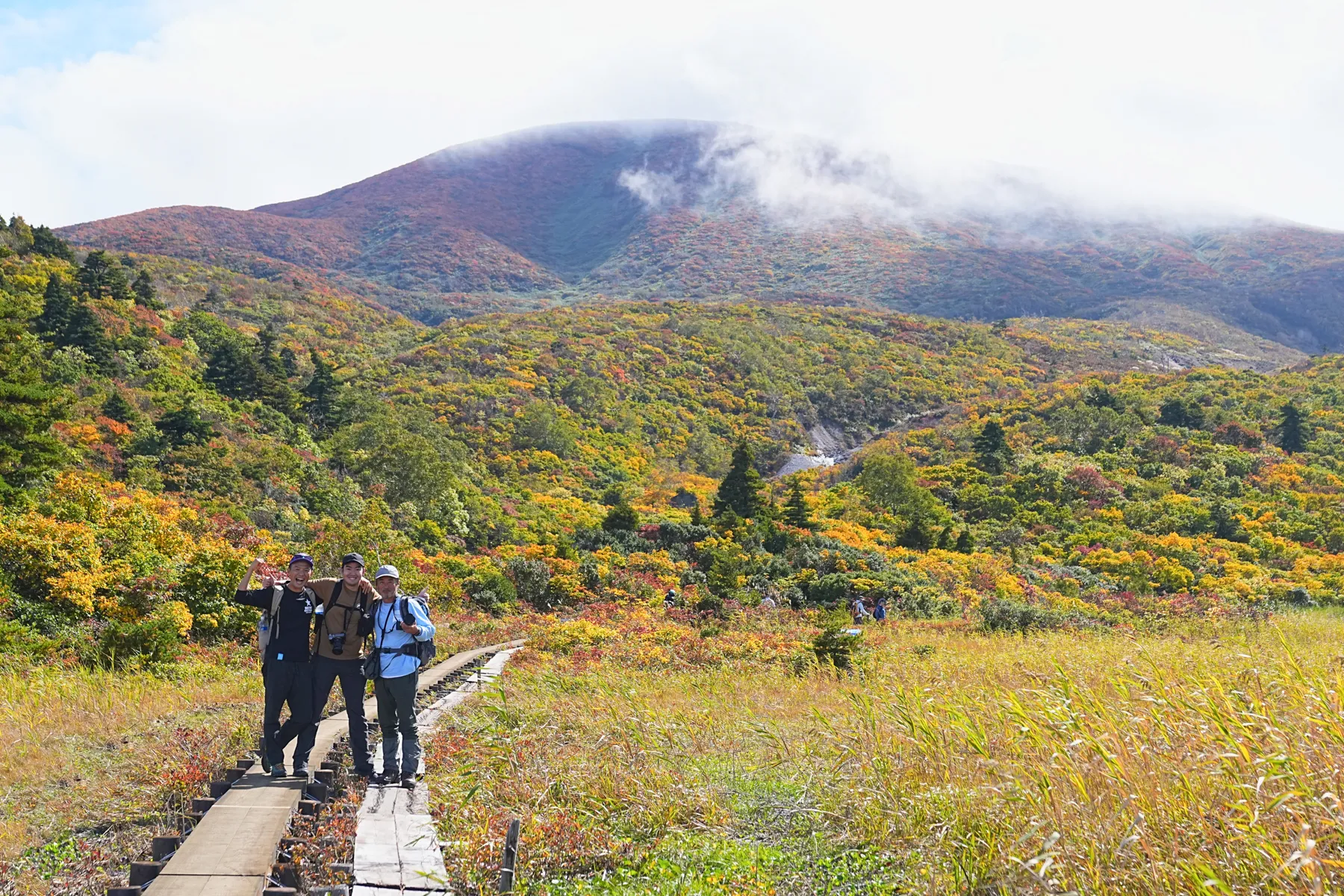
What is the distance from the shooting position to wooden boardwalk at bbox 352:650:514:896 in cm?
416

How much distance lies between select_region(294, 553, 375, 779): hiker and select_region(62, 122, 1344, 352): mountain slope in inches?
3368

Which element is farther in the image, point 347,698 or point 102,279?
point 102,279

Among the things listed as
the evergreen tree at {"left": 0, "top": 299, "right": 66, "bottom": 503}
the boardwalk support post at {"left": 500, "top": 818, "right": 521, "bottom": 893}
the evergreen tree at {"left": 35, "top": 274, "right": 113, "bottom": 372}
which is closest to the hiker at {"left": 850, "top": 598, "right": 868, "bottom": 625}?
the boardwalk support post at {"left": 500, "top": 818, "right": 521, "bottom": 893}

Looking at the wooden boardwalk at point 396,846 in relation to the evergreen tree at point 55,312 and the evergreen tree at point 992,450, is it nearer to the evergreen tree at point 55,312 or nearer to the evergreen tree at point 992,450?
the evergreen tree at point 55,312

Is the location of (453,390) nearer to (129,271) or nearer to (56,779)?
(129,271)

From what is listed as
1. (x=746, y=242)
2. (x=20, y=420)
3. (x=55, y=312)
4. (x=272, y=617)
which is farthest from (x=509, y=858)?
(x=746, y=242)

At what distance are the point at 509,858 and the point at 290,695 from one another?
9.75ft

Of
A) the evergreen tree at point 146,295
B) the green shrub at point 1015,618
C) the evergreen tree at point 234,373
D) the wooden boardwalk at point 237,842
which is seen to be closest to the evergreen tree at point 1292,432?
the green shrub at point 1015,618

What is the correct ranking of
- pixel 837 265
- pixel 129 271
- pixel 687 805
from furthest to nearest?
pixel 837 265
pixel 129 271
pixel 687 805

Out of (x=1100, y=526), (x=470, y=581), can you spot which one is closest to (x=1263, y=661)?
(x=470, y=581)

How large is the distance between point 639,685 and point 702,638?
6880 mm

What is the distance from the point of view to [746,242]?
11700cm

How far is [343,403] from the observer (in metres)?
36.1

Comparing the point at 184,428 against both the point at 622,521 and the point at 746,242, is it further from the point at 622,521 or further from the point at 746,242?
the point at 746,242
